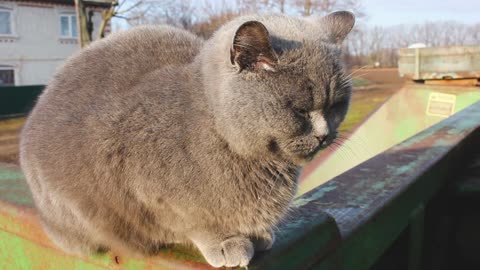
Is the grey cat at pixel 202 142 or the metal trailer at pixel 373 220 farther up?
the grey cat at pixel 202 142

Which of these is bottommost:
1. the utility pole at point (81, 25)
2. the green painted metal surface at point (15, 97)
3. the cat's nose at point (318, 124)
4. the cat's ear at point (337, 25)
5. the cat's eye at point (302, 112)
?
the green painted metal surface at point (15, 97)

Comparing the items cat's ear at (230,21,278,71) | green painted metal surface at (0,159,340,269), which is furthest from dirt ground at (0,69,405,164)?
green painted metal surface at (0,159,340,269)

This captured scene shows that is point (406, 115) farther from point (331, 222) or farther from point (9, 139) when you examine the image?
point (9, 139)

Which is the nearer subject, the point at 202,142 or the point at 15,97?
the point at 202,142

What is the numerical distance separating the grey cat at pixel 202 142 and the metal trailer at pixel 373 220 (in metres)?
0.07

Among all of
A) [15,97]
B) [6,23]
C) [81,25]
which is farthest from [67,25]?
[15,97]

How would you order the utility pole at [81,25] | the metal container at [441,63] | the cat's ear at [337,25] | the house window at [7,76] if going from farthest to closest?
the house window at [7,76] → the utility pole at [81,25] → the metal container at [441,63] → the cat's ear at [337,25]

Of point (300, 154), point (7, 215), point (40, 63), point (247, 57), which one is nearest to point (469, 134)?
point (300, 154)

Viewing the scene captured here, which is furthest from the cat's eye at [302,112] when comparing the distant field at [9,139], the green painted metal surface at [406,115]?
the distant field at [9,139]

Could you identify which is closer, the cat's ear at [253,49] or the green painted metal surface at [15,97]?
the cat's ear at [253,49]

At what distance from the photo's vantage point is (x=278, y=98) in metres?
1.11

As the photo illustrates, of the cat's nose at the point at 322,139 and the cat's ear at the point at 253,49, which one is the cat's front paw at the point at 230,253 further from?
the cat's ear at the point at 253,49

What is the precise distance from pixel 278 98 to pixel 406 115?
311 cm

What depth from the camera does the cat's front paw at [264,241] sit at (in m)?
1.15
